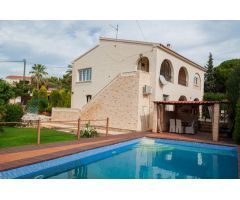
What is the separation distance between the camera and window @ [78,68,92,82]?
85.3 ft

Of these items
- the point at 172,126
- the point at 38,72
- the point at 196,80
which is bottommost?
the point at 172,126

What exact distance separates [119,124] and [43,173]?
12258mm

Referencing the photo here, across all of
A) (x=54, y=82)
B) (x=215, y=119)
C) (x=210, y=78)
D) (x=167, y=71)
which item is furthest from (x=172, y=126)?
(x=54, y=82)

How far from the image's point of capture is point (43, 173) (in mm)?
7594

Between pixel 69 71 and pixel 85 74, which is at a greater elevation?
pixel 69 71

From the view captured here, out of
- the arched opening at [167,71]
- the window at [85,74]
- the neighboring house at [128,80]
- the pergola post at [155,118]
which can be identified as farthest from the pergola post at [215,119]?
the window at [85,74]

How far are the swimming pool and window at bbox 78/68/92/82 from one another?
13.2 meters

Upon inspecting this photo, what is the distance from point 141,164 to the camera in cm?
1012

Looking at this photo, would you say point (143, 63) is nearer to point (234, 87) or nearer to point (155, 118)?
point (155, 118)

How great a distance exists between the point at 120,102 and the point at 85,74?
8.54 meters

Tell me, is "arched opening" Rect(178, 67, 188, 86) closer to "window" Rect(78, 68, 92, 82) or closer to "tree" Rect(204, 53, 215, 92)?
"window" Rect(78, 68, 92, 82)

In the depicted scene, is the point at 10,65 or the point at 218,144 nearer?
the point at 218,144
